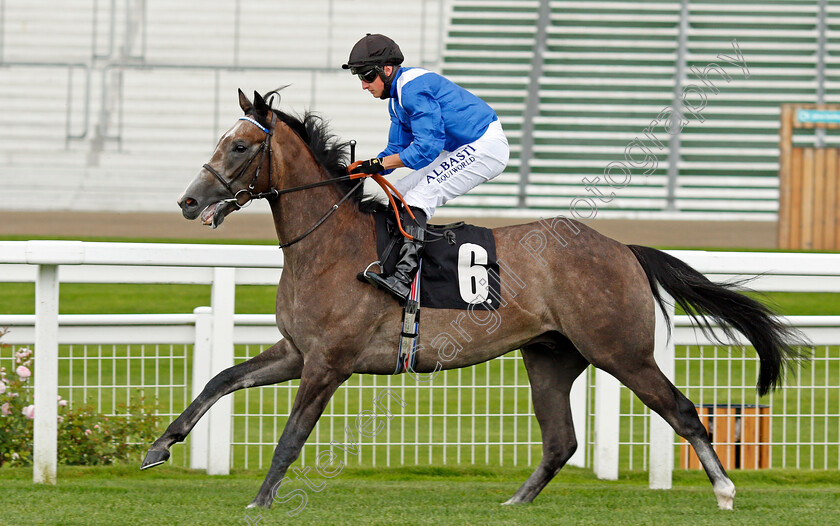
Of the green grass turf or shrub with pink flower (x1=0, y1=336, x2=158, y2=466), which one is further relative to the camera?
shrub with pink flower (x1=0, y1=336, x2=158, y2=466)

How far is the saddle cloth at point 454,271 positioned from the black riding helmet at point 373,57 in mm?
520

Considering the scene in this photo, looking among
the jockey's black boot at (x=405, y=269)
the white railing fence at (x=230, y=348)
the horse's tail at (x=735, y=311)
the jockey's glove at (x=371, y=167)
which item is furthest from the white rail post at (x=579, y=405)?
the jockey's glove at (x=371, y=167)

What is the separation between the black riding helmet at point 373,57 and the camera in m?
3.63

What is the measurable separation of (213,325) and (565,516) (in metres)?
1.55

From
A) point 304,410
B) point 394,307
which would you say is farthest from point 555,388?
point 304,410

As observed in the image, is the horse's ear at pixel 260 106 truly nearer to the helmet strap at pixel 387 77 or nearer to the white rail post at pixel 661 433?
the helmet strap at pixel 387 77

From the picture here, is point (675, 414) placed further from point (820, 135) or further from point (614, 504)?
point (820, 135)

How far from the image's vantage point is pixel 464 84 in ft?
52.8

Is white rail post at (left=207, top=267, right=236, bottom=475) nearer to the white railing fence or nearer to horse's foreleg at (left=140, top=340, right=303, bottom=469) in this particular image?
the white railing fence

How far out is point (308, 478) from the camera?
409 centimetres

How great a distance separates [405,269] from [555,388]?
786 millimetres

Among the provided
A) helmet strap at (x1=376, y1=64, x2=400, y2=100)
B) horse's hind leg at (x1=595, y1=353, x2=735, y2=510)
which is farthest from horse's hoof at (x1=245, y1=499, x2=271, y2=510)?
helmet strap at (x1=376, y1=64, x2=400, y2=100)

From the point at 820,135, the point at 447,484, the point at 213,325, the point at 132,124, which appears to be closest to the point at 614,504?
the point at 447,484

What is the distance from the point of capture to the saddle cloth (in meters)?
3.58
